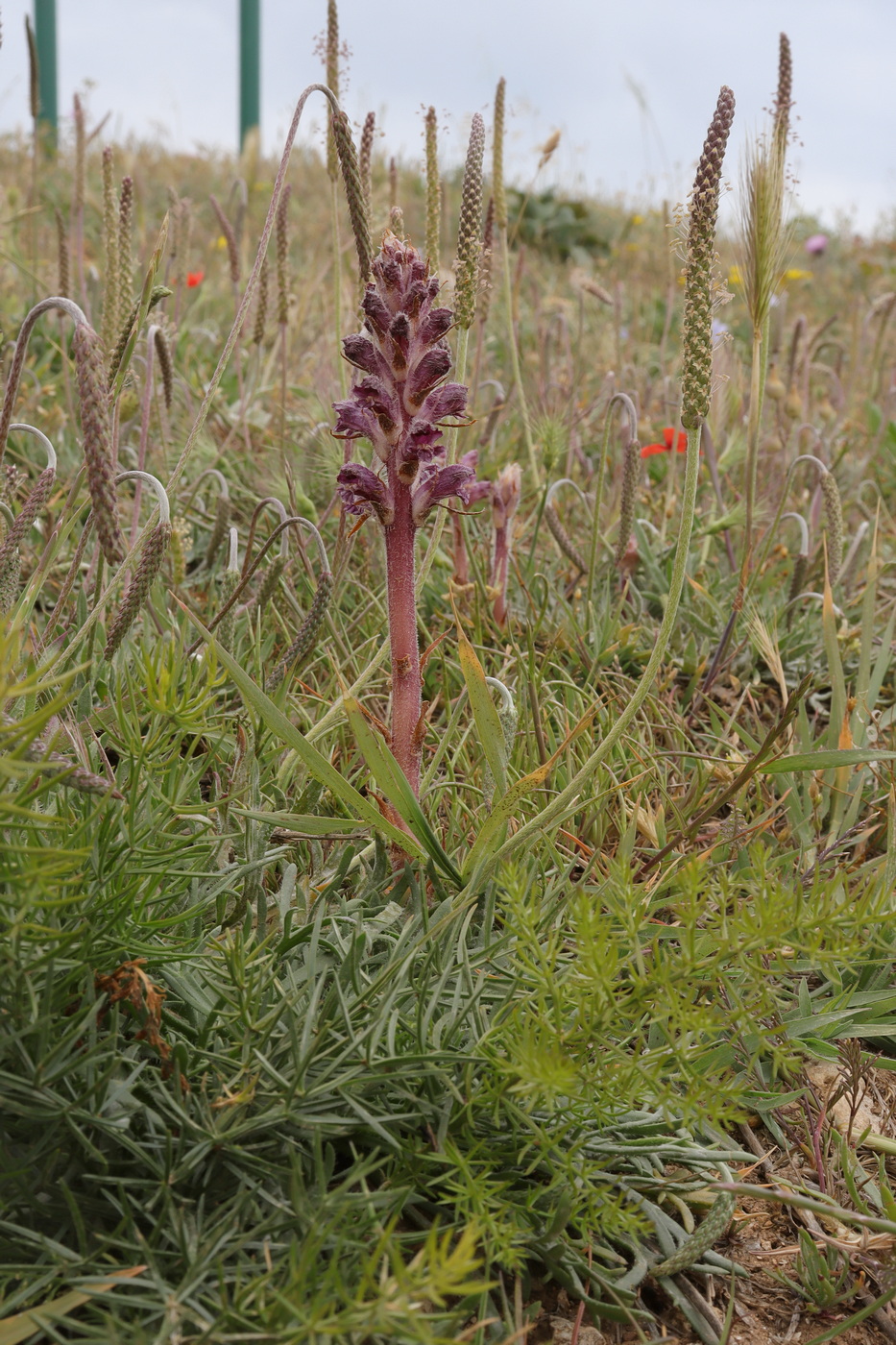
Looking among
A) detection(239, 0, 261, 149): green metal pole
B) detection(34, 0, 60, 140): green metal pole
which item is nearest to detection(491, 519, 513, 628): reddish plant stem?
detection(34, 0, 60, 140): green metal pole

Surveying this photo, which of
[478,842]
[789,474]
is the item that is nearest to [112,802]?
[478,842]

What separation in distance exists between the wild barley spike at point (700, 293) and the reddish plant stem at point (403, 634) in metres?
0.38

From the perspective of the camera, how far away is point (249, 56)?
10.2 metres

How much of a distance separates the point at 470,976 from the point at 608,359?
3.98m

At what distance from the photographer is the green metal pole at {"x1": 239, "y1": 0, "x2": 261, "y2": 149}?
33.2 ft

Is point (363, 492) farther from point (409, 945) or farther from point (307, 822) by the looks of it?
point (409, 945)

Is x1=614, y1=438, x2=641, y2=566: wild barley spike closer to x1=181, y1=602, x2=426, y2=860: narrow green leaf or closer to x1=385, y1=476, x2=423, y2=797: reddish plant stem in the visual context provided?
x1=385, y1=476, x2=423, y2=797: reddish plant stem

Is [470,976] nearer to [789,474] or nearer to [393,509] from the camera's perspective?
[393,509]

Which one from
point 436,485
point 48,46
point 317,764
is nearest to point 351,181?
point 436,485

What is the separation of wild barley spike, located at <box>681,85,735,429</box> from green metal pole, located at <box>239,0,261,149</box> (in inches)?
404

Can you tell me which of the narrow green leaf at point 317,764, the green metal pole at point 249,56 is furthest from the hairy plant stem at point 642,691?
the green metal pole at point 249,56

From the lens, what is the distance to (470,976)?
1.26 meters

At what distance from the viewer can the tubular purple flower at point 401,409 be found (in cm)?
129

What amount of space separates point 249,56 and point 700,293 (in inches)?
425
